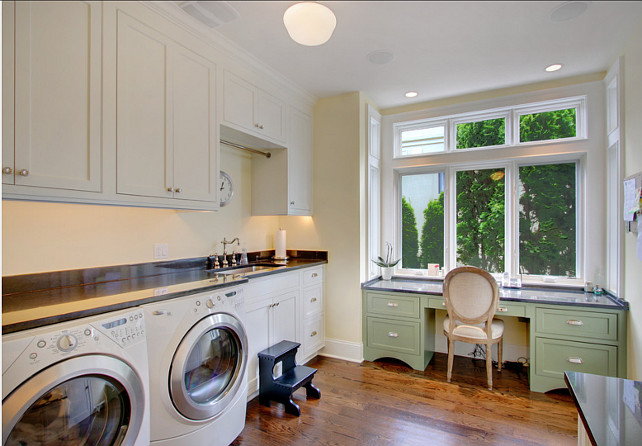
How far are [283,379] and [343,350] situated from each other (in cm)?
112

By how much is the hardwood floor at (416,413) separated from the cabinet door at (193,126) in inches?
66.7

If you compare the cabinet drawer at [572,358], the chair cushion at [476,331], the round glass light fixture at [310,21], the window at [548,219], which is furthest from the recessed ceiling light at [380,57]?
the cabinet drawer at [572,358]

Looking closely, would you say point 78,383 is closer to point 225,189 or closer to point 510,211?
point 225,189

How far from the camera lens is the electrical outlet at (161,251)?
271 centimetres

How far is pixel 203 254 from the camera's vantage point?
124 inches

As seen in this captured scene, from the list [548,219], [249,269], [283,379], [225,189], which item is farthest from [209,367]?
[548,219]

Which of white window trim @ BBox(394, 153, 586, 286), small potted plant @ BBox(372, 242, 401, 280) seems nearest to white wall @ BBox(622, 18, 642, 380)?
white window trim @ BBox(394, 153, 586, 286)

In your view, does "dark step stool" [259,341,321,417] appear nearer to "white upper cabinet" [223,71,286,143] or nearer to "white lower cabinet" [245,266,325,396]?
"white lower cabinet" [245,266,325,396]

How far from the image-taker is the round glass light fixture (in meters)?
2.14

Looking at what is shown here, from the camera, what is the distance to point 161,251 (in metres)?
2.75

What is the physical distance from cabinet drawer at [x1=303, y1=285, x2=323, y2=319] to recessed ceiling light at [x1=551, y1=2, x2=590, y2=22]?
113 inches

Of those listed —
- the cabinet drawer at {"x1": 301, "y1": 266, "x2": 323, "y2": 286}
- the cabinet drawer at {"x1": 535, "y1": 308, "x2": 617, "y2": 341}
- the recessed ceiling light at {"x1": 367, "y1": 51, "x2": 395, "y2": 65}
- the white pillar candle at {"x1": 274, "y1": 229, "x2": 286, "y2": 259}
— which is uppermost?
the recessed ceiling light at {"x1": 367, "y1": 51, "x2": 395, "y2": 65}

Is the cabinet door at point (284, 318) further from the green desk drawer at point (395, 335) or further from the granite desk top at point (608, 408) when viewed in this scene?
the granite desk top at point (608, 408)

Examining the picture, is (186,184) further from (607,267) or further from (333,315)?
(607,267)
